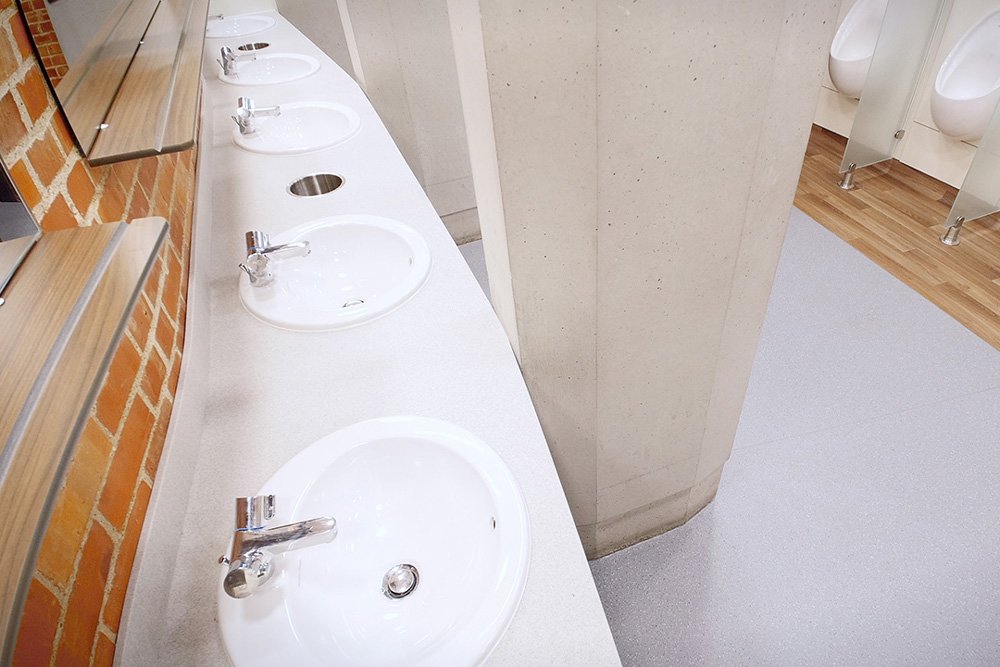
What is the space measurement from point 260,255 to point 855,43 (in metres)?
4.13

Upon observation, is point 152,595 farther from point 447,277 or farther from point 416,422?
point 447,277

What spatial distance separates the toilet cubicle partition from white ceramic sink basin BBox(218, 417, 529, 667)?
3194 mm

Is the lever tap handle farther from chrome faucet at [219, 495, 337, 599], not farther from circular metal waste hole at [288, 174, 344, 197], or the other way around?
circular metal waste hole at [288, 174, 344, 197]

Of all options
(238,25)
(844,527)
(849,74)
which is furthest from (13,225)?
(849,74)

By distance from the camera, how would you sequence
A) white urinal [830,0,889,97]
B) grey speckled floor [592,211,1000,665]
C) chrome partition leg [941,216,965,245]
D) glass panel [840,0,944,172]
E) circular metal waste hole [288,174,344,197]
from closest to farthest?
grey speckled floor [592,211,1000,665] < circular metal waste hole [288,174,344,197] < chrome partition leg [941,216,965,245] < glass panel [840,0,944,172] < white urinal [830,0,889,97]

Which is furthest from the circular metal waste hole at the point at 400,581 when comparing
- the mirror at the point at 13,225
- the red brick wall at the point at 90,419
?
the mirror at the point at 13,225

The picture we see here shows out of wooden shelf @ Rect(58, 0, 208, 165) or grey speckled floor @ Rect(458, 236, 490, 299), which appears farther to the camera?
grey speckled floor @ Rect(458, 236, 490, 299)

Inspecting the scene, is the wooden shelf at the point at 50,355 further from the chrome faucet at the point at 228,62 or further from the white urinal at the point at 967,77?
the white urinal at the point at 967,77

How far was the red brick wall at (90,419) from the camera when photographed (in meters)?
0.71

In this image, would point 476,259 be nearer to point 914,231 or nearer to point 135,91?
point 135,91

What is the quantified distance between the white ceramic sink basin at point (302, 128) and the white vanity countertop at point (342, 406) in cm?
35

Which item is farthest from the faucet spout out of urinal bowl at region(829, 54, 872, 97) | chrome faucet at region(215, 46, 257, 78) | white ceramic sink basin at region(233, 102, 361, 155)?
urinal bowl at region(829, 54, 872, 97)

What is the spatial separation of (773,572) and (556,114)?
1.60m

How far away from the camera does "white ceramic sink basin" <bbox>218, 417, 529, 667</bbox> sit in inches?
33.8
